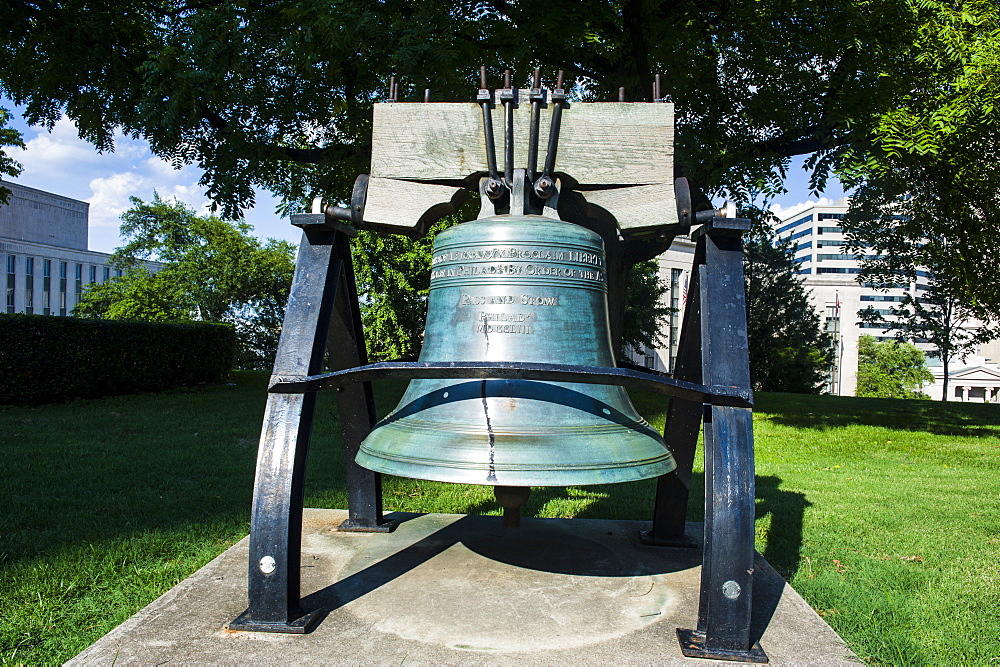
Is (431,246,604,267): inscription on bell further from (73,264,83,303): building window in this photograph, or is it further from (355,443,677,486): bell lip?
(73,264,83,303): building window

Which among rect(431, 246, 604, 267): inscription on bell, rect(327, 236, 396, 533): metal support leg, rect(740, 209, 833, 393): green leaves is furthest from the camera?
rect(740, 209, 833, 393): green leaves

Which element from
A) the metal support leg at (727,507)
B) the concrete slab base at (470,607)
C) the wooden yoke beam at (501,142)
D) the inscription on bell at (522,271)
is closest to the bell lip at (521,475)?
the metal support leg at (727,507)

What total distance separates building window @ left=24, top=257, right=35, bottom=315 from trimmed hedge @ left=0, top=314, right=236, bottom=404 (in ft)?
146

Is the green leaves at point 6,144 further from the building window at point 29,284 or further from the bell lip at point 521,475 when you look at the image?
the building window at point 29,284

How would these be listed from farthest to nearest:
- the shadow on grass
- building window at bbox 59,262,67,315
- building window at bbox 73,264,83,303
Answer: building window at bbox 73,264,83,303
building window at bbox 59,262,67,315
the shadow on grass

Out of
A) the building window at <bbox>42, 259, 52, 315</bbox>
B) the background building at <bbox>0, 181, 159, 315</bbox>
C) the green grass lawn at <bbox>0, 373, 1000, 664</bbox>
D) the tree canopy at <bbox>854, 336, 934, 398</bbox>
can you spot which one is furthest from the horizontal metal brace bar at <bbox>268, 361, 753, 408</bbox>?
the building window at <bbox>42, 259, 52, 315</bbox>

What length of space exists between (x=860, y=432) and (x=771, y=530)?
6.26 metres

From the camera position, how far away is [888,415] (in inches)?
510

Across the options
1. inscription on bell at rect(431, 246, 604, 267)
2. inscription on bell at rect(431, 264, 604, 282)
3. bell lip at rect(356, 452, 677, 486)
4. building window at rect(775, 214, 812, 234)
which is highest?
building window at rect(775, 214, 812, 234)

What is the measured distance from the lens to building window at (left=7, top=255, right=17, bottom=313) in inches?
1945

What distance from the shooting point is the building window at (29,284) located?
5066cm

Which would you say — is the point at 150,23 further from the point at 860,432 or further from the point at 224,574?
the point at 860,432

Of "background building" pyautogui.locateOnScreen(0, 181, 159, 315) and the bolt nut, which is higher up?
"background building" pyautogui.locateOnScreen(0, 181, 159, 315)

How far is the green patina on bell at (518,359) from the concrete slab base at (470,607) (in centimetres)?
64
